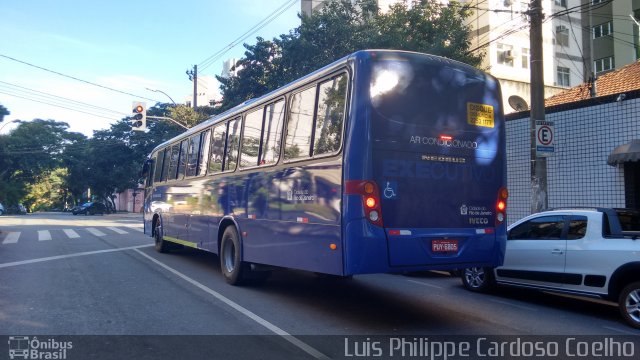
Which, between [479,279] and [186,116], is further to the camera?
[186,116]

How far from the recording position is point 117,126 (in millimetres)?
51250

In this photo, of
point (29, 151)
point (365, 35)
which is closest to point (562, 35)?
point (365, 35)

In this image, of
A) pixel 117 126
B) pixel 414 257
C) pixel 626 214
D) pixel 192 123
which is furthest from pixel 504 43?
pixel 117 126

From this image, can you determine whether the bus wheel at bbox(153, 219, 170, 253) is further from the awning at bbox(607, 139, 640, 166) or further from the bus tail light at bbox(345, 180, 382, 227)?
the awning at bbox(607, 139, 640, 166)

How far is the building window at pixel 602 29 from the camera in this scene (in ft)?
103

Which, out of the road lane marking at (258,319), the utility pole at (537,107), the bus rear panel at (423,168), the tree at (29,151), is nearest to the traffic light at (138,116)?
the road lane marking at (258,319)

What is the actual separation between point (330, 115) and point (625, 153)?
8191 mm

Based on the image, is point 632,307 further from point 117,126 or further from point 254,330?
point 117,126

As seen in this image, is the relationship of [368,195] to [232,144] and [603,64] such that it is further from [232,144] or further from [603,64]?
[603,64]

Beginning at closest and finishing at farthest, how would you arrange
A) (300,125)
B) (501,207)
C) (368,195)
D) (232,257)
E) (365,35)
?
(368,195)
(501,207)
(300,125)
(232,257)
(365,35)

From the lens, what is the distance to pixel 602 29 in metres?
31.9

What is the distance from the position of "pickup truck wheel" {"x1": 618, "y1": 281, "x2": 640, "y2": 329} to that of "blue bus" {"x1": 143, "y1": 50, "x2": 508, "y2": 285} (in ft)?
5.25

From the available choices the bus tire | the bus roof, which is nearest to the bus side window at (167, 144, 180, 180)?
the bus roof

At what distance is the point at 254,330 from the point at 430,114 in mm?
3488
